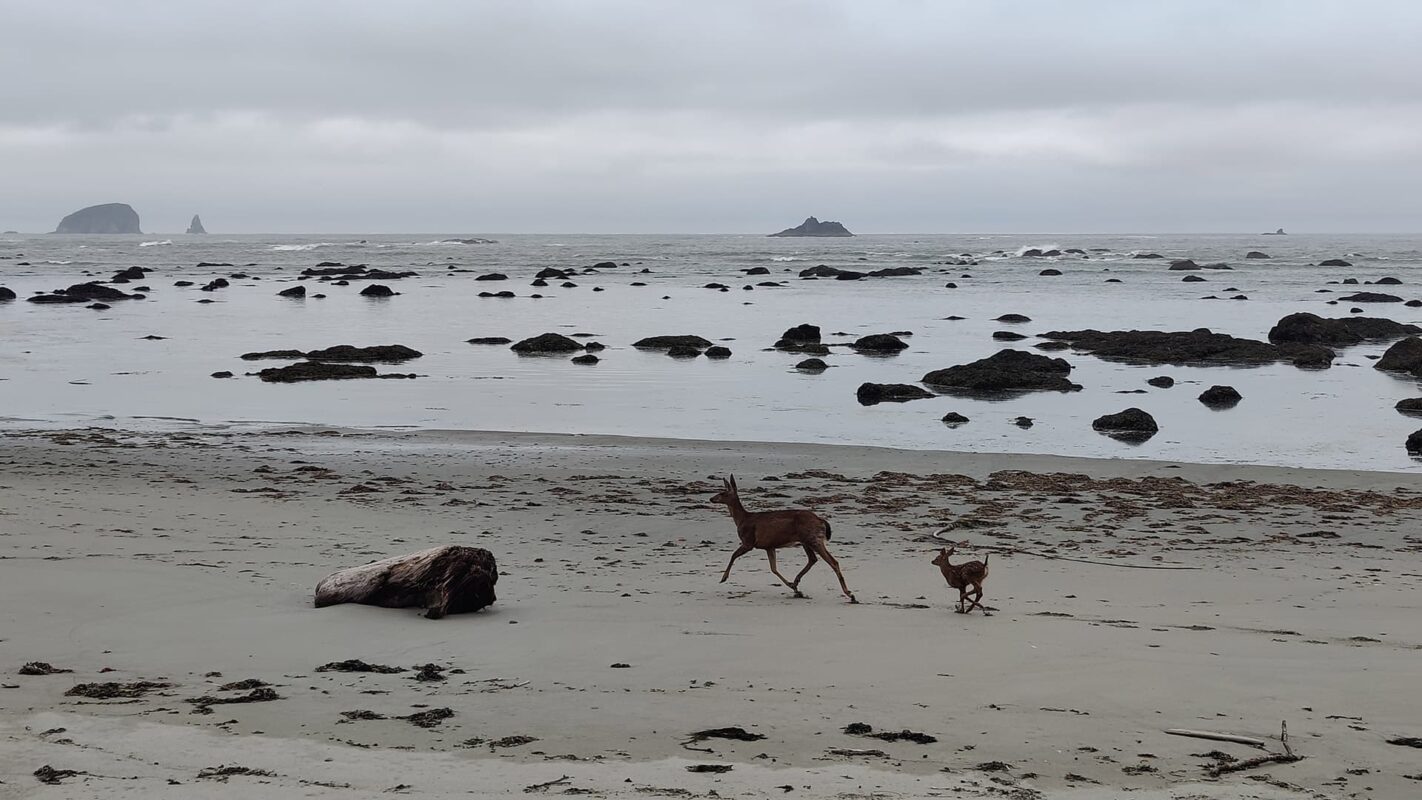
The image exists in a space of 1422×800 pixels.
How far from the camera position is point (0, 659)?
6.52 meters

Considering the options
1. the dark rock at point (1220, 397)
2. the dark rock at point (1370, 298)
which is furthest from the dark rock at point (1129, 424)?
the dark rock at point (1370, 298)

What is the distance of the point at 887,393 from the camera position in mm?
22766

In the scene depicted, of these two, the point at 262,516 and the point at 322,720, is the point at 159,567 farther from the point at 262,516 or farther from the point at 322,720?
the point at 322,720

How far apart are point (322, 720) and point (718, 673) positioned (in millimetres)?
2005

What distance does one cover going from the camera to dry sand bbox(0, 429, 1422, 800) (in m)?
5.05

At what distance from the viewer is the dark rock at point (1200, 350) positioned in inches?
1174

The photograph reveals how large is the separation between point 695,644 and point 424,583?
1871mm

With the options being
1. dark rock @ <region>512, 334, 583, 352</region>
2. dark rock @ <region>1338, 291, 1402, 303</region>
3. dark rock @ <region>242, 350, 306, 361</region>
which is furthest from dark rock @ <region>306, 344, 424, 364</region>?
dark rock @ <region>1338, 291, 1402, 303</region>

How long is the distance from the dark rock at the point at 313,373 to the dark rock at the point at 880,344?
12.8 meters

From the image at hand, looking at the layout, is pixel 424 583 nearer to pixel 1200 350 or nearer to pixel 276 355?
pixel 276 355

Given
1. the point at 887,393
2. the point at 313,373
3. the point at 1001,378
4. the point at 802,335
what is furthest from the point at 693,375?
the point at 802,335

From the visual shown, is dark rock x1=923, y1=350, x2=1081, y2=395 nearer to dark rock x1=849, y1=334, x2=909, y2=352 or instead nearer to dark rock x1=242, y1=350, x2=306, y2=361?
dark rock x1=849, y1=334, x2=909, y2=352

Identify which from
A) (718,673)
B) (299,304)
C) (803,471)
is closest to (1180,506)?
(803,471)

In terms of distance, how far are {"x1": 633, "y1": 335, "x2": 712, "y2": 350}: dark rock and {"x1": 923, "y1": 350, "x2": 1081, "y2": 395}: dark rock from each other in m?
7.87
